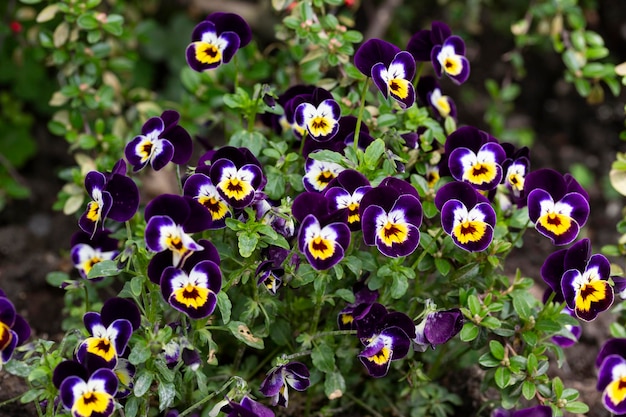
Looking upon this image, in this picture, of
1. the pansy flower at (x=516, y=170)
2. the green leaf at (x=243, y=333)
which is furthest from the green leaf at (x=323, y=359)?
the pansy flower at (x=516, y=170)

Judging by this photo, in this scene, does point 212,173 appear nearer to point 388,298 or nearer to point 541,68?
point 388,298

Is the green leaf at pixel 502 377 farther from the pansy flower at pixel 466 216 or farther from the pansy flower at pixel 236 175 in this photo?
the pansy flower at pixel 236 175

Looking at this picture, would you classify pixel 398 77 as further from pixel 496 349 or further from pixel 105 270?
pixel 105 270

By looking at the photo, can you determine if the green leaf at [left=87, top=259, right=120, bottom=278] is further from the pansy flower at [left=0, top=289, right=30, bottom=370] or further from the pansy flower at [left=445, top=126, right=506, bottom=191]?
the pansy flower at [left=445, top=126, right=506, bottom=191]

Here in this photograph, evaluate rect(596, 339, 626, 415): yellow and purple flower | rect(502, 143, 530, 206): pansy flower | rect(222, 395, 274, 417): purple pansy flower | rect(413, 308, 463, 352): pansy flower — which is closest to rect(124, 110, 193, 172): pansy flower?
rect(222, 395, 274, 417): purple pansy flower

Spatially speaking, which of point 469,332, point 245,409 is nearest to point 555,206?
point 469,332

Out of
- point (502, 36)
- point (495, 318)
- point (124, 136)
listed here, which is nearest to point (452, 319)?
point (495, 318)
